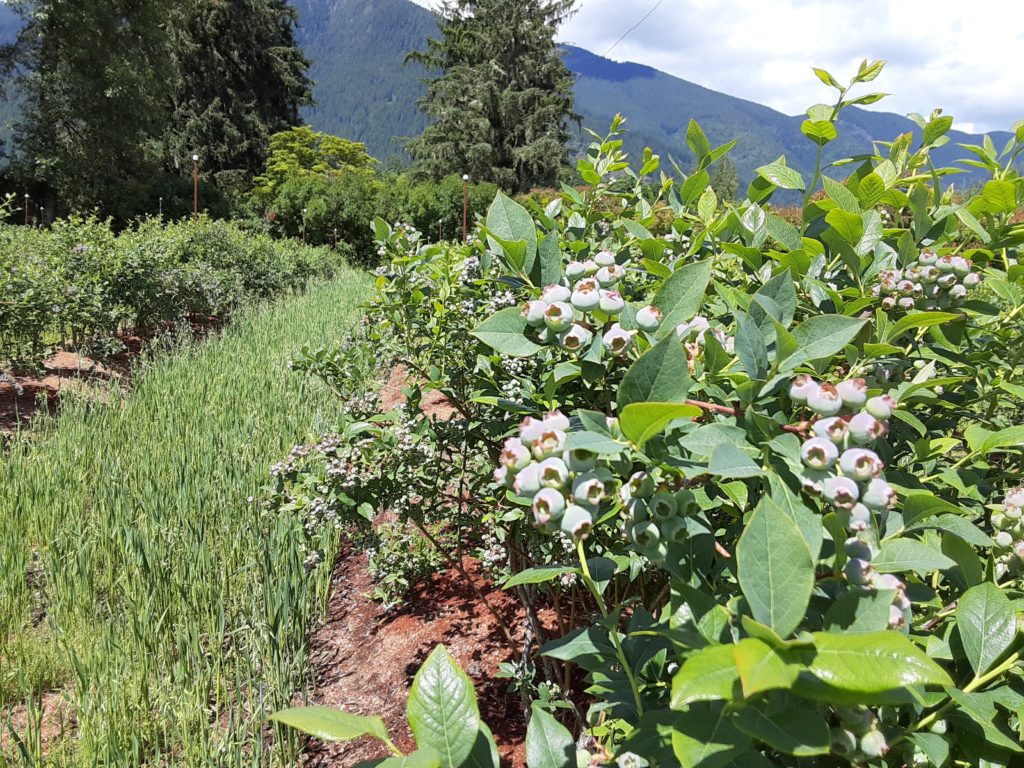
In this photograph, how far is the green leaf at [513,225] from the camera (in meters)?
0.66

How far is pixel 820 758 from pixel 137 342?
6762mm

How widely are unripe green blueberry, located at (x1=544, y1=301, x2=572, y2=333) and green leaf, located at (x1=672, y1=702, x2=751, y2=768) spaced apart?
0.97ft

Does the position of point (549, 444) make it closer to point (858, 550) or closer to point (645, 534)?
point (645, 534)

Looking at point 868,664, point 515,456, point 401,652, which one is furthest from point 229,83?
point 868,664

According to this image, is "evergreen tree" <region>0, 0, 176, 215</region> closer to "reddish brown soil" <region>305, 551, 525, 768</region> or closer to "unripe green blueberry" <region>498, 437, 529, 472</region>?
"reddish brown soil" <region>305, 551, 525, 768</region>

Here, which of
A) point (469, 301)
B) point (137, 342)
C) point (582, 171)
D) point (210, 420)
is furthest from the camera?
point (137, 342)

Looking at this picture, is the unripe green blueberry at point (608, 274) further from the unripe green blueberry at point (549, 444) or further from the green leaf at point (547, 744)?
the green leaf at point (547, 744)

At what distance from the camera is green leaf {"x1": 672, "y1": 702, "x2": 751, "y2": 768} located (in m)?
0.34

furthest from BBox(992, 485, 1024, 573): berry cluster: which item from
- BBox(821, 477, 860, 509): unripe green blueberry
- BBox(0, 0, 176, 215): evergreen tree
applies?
BBox(0, 0, 176, 215): evergreen tree

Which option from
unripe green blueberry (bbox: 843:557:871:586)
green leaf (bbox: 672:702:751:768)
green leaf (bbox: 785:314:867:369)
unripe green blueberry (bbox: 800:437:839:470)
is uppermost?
green leaf (bbox: 785:314:867:369)

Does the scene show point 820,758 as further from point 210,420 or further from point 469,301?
point 210,420

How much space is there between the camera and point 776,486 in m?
0.42

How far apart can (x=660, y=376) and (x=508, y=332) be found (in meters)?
0.20

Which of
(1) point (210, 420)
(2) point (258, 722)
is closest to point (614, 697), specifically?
(2) point (258, 722)
